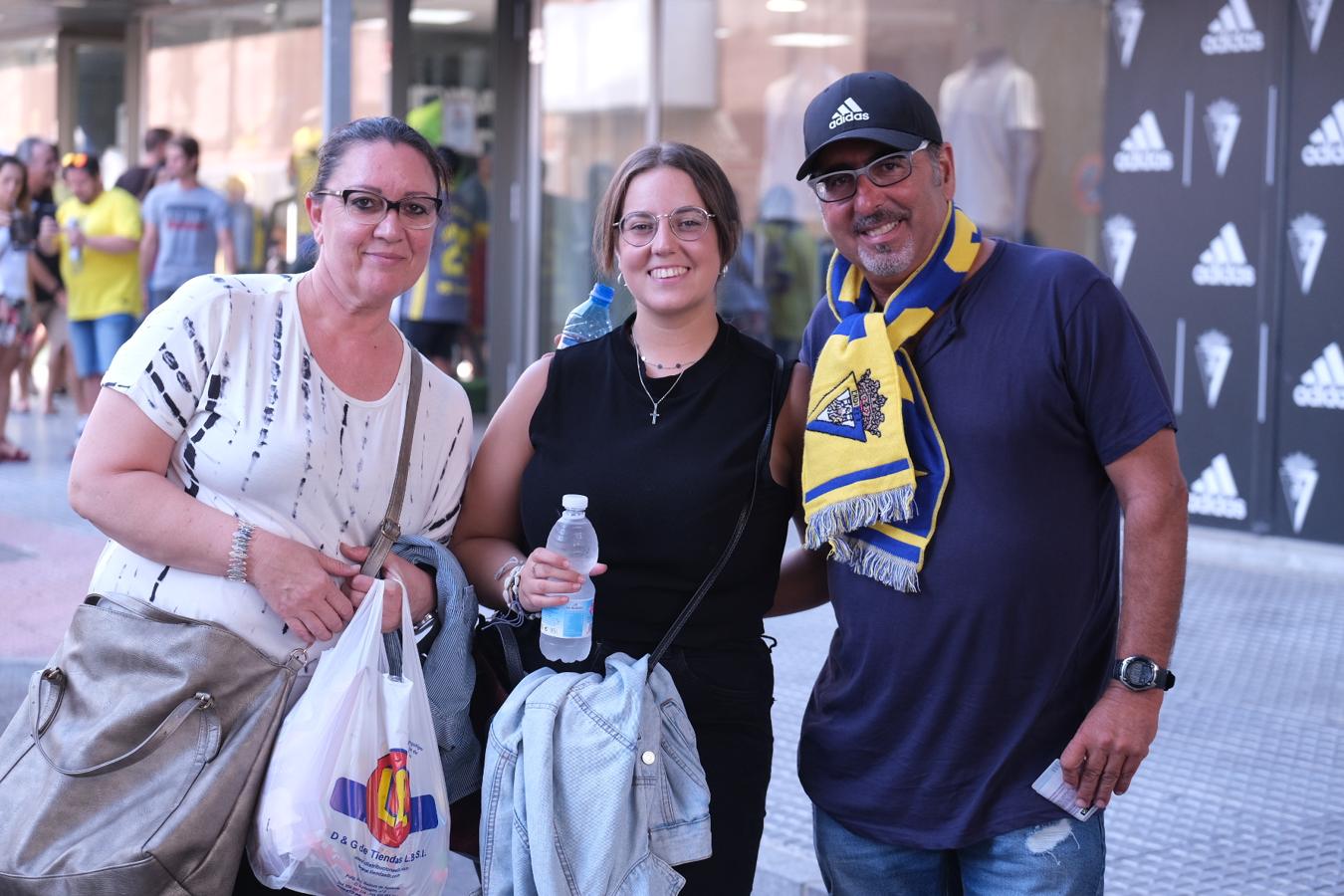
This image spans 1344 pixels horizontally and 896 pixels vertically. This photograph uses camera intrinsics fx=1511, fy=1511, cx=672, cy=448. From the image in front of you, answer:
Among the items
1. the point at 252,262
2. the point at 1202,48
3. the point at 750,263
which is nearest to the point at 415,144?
the point at 1202,48

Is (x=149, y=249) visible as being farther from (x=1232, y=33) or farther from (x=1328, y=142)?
(x=1328, y=142)

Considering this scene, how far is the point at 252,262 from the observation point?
1574cm

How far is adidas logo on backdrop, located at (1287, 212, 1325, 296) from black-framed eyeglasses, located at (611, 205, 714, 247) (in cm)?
615

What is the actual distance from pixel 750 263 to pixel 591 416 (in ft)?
27.4

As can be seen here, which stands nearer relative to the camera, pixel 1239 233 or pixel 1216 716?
pixel 1216 716

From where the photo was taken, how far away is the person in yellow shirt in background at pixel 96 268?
38.9ft

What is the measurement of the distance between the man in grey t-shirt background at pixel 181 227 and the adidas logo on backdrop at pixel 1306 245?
24.7 ft

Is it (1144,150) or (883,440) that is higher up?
(1144,150)

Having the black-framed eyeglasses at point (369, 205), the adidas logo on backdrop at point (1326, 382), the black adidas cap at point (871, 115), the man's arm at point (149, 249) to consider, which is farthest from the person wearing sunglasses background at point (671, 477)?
the man's arm at point (149, 249)

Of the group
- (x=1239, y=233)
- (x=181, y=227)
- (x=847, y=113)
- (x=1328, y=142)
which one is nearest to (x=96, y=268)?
(x=181, y=227)

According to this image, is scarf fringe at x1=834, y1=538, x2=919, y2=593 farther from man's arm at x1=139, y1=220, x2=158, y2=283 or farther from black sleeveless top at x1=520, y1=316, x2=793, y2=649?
man's arm at x1=139, y1=220, x2=158, y2=283

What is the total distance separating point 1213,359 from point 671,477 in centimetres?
648

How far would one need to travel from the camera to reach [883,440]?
8.68 feet

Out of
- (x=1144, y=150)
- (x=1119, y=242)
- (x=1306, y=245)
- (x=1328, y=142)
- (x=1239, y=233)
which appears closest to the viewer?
(x=1328, y=142)
